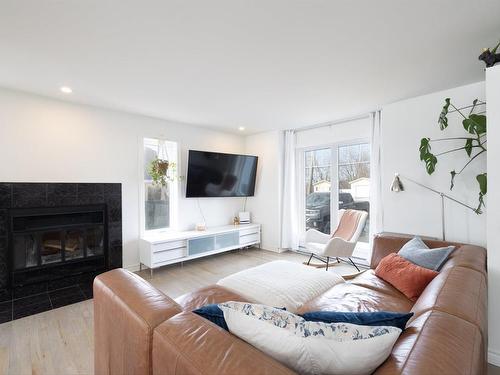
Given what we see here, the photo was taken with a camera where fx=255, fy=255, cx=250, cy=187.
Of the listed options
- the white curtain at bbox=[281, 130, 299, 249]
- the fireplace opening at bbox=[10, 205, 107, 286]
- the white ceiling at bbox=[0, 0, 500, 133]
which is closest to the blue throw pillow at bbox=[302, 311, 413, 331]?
A: the white ceiling at bbox=[0, 0, 500, 133]

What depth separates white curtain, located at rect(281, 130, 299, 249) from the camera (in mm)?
4898

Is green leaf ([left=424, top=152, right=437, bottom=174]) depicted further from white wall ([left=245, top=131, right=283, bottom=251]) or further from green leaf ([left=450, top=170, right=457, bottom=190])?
white wall ([left=245, top=131, right=283, bottom=251])

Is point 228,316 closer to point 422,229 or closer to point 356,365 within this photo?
point 356,365

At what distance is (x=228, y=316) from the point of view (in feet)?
3.14

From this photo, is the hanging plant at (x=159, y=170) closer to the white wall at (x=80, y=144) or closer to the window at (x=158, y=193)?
the window at (x=158, y=193)

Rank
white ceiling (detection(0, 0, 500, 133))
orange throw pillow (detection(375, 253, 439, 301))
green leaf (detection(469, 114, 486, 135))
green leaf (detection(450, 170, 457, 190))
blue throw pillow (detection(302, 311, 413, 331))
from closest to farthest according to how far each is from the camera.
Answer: blue throw pillow (detection(302, 311, 413, 331))
white ceiling (detection(0, 0, 500, 133))
orange throw pillow (detection(375, 253, 439, 301))
green leaf (detection(469, 114, 486, 135))
green leaf (detection(450, 170, 457, 190))

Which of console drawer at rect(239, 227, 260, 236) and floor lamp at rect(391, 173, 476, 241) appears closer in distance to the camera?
floor lamp at rect(391, 173, 476, 241)

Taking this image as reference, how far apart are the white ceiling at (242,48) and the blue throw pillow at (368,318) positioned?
1.75m

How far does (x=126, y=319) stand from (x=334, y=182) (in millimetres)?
3959

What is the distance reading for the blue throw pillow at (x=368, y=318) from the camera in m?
0.98

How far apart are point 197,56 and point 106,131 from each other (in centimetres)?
213

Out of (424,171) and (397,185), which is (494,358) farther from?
(424,171)

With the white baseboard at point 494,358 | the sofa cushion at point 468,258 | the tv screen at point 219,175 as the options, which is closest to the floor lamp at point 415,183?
the sofa cushion at point 468,258

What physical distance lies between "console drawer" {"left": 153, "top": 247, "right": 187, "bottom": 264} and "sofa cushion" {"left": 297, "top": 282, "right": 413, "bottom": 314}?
251 centimetres
